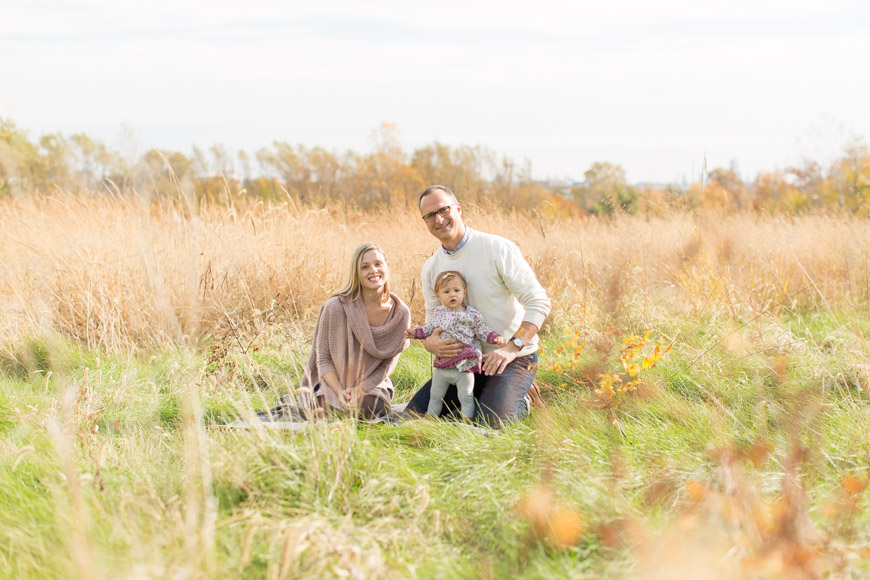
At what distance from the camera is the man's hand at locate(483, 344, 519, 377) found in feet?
11.4

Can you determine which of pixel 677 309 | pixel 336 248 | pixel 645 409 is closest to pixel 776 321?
pixel 677 309

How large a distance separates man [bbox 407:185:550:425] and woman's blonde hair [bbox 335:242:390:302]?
0.32 m

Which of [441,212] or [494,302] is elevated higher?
[441,212]

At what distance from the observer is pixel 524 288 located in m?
3.71

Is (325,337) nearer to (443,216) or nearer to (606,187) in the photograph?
(443,216)

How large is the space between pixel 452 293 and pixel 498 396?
0.60 metres

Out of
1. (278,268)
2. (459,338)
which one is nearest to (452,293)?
(459,338)

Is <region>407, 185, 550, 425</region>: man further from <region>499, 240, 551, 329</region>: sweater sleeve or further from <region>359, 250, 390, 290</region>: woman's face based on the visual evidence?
<region>359, 250, 390, 290</region>: woman's face

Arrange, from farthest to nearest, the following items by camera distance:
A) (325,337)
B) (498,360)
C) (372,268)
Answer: (325,337), (372,268), (498,360)

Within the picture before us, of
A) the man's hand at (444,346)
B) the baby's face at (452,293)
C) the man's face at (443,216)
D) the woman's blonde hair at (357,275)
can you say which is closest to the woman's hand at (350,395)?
the man's hand at (444,346)

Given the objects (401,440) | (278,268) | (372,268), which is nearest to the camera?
(401,440)

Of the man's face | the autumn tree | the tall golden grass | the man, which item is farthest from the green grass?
the autumn tree

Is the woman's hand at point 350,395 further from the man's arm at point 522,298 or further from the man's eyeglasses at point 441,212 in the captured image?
the man's eyeglasses at point 441,212

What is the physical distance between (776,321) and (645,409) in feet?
6.64
